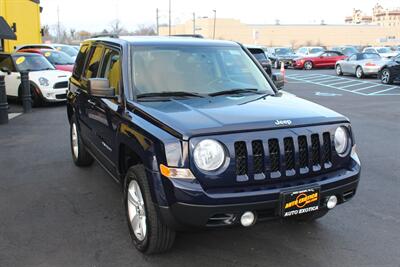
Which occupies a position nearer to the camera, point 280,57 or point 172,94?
point 172,94

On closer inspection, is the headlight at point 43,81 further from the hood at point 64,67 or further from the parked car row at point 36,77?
the hood at point 64,67

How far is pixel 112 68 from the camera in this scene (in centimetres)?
488

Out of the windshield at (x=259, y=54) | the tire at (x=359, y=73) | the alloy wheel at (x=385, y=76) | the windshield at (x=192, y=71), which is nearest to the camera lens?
the windshield at (x=192, y=71)

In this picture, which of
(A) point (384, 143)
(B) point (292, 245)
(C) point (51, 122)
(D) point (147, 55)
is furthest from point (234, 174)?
(C) point (51, 122)

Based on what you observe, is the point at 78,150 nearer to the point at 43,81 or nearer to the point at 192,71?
the point at 192,71

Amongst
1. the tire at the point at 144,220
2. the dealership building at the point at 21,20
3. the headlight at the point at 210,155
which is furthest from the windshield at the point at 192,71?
the dealership building at the point at 21,20

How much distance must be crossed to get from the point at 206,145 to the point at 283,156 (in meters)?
0.61

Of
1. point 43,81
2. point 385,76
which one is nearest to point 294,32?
point 385,76

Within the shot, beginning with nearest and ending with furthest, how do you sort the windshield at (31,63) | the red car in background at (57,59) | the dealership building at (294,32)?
the windshield at (31,63)
the red car in background at (57,59)
the dealership building at (294,32)

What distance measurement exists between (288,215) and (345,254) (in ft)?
2.70

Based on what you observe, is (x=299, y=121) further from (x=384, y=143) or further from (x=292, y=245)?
(x=384, y=143)

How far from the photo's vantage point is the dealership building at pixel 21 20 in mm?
26572

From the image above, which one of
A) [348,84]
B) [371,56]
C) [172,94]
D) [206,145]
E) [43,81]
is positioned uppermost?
[172,94]

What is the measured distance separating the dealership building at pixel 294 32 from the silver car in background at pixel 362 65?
8609cm
